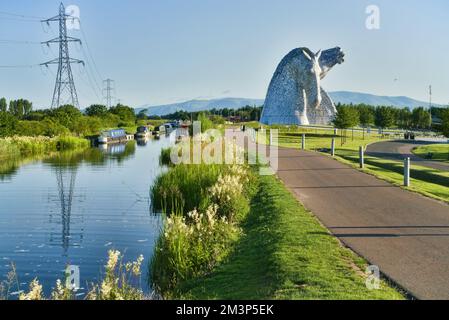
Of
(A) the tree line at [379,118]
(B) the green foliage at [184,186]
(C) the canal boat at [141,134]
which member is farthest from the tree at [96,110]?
(B) the green foliage at [184,186]

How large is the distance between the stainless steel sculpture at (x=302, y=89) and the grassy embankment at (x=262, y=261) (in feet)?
278

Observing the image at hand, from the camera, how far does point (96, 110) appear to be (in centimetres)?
10825

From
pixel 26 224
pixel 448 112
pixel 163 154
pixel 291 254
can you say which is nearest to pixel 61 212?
pixel 26 224

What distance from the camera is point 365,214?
1365 centimetres

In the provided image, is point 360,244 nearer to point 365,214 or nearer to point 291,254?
point 291,254

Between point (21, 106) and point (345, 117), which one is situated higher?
point (21, 106)

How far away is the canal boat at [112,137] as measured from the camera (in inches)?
2596

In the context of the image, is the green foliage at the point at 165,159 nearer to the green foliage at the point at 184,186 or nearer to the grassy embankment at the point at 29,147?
the grassy embankment at the point at 29,147

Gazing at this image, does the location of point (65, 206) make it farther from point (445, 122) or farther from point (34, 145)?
point (34, 145)

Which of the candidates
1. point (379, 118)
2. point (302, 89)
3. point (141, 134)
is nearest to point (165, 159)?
point (141, 134)

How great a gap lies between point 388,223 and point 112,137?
62434 mm

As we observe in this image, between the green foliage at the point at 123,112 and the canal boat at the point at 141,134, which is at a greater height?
the green foliage at the point at 123,112
